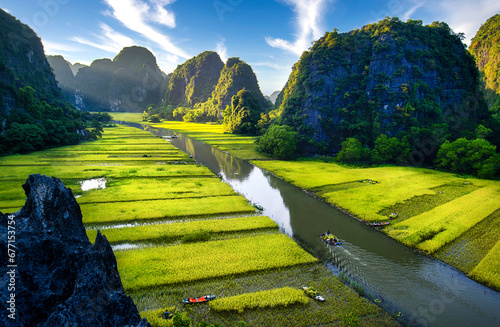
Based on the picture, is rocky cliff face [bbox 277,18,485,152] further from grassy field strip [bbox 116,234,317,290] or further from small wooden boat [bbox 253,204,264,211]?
grassy field strip [bbox 116,234,317,290]

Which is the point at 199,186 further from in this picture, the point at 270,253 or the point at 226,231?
the point at 270,253

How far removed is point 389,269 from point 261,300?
381 inches

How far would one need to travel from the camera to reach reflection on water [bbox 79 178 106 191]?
32.6m

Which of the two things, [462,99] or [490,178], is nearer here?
[490,178]

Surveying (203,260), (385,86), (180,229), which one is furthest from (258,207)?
(385,86)

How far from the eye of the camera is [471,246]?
67.0 feet

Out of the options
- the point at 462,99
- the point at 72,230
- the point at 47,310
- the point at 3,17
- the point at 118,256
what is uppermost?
the point at 3,17

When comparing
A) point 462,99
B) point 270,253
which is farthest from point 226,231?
point 462,99

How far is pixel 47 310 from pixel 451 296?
19713mm

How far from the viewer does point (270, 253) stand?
19219mm

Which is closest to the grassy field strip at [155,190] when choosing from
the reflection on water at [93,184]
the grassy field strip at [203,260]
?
the reflection on water at [93,184]

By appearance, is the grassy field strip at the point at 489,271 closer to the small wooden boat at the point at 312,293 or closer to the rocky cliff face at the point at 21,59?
the small wooden boat at the point at 312,293

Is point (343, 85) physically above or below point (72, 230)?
above

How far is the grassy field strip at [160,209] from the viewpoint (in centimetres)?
2429
